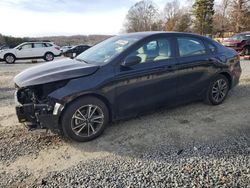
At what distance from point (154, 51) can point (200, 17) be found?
161 ft

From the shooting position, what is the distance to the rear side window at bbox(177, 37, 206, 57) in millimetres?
4512

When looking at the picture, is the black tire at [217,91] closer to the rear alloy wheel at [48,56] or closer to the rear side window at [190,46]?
the rear side window at [190,46]

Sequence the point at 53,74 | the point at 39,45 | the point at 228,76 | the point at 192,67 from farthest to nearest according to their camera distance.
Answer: the point at 39,45 < the point at 228,76 < the point at 192,67 < the point at 53,74

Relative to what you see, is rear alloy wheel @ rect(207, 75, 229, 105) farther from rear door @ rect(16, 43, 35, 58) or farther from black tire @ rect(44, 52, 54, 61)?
rear door @ rect(16, 43, 35, 58)

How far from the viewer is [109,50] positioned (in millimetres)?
4266

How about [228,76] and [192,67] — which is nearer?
[192,67]

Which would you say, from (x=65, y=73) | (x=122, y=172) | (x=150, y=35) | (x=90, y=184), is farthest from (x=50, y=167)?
(x=150, y=35)

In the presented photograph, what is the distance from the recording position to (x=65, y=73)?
11.9ft

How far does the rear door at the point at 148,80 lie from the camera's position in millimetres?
3900

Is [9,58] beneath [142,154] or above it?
above

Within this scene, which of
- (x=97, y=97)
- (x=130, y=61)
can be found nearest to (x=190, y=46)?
(x=130, y=61)

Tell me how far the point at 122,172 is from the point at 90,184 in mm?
418

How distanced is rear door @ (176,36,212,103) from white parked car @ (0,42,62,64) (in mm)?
16094

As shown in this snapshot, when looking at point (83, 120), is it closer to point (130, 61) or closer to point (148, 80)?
point (130, 61)
